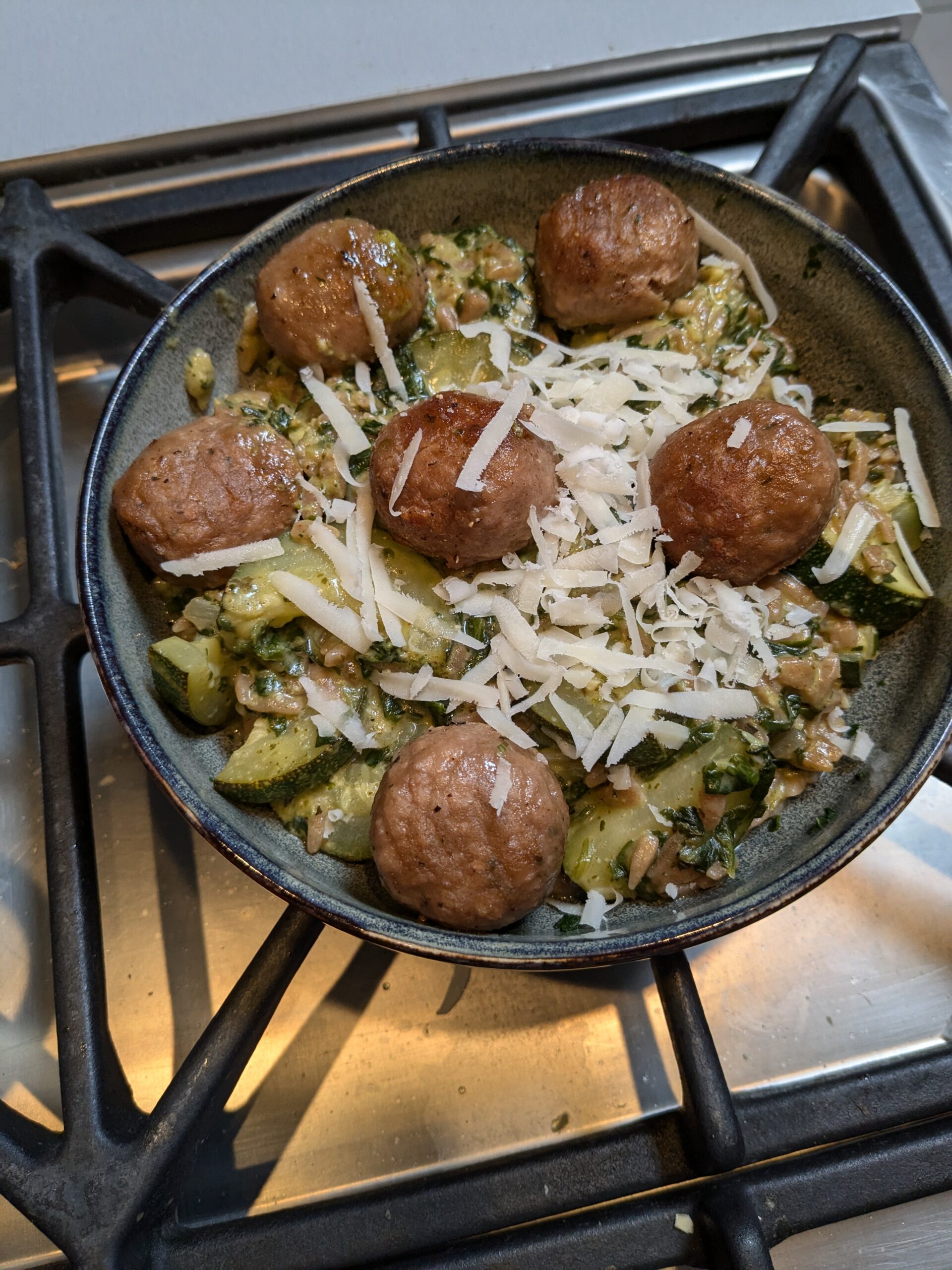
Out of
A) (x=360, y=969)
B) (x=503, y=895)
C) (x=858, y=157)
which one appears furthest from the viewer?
(x=858, y=157)

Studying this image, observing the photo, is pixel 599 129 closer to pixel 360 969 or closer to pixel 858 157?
pixel 858 157

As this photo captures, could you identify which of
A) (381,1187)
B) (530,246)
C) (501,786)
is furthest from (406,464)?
(381,1187)

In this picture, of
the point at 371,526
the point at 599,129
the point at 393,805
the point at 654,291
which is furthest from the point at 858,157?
the point at 393,805

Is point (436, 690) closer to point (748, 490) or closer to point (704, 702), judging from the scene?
point (704, 702)

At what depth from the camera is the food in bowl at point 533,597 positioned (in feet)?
4.37

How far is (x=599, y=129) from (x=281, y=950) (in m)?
2.07

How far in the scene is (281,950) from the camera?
1399 mm

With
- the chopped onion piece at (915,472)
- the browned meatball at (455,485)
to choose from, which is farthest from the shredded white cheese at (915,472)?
the browned meatball at (455,485)

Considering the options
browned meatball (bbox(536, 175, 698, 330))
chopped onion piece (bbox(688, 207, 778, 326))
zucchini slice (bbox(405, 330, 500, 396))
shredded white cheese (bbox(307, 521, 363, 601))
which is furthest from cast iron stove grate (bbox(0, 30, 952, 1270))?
chopped onion piece (bbox(688, 207, 778, 326))

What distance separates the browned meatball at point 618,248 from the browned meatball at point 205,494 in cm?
69

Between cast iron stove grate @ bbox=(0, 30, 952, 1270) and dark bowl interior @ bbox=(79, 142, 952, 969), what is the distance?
21cm

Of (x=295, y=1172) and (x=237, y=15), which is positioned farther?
(x=237, y=15)

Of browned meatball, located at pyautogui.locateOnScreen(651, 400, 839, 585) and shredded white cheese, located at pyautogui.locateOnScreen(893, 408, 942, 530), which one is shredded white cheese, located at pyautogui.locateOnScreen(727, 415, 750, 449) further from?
shredded white cheese, located at pyautogui.locateOnScreen(893, 408, 942, 530)

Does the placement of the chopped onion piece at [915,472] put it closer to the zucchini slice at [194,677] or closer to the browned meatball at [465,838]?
the browned meatball at [465,838]
